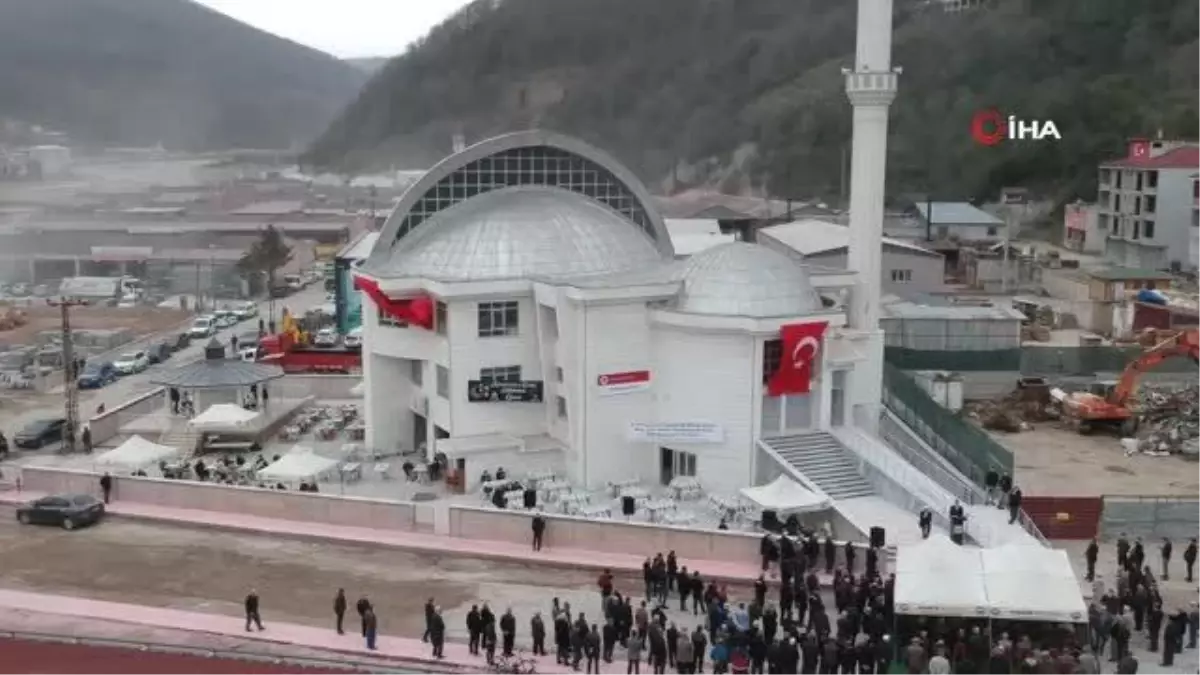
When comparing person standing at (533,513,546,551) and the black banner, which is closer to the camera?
person standing at (533,513,546,551)

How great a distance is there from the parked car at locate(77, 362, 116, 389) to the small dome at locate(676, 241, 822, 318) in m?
34.1

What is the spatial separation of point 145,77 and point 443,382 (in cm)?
9990

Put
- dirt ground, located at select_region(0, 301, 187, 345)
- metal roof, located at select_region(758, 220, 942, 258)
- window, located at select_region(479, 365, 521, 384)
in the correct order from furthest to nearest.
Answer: dirt ground, located at select_region(0, 301, 187, 345) → metal roof, located at select_region(758, 220, 942, 258) → window, located at select_region(479, 365, 521, 384)

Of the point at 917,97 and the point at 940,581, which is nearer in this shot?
the point at 940,581

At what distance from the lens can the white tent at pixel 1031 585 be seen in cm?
2453

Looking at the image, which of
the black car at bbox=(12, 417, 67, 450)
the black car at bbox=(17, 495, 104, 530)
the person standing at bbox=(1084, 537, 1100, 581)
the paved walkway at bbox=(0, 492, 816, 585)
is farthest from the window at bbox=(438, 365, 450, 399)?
the person standing at bbox=(1084, 537, 1100, 581)

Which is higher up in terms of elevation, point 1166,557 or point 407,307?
point 407,307

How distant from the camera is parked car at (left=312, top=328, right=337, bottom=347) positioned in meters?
67.1

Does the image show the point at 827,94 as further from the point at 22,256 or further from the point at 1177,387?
the point at 1177,387

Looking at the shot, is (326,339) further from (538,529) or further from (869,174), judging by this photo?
(538,529)

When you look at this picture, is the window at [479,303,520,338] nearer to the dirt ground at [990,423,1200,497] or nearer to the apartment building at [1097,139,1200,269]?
the dirt ground at [990,423,1200,497]

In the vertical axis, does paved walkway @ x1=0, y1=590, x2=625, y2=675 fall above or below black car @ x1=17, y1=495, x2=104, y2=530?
below

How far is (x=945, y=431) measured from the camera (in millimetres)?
41938

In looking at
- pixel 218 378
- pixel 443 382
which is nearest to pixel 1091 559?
pixel 443 382
